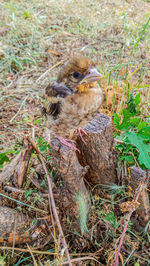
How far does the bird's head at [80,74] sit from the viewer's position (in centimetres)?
203

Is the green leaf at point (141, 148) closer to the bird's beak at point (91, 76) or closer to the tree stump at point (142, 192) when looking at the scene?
the tree stump at point (142, 192)

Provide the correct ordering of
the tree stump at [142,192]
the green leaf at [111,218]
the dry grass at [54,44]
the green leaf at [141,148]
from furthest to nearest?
1. the dry grass at [54,44]
2. the green leaf at [111,218]
3. the tree stump at [142,192]
4. the green leaf at [141,148]

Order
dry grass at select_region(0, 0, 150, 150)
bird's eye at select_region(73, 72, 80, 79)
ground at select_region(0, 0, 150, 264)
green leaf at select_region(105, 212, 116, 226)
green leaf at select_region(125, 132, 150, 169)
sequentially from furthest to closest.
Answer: dry grass at select_region(0, 0, 150, 150), ground at select_region(0, 0, 150, 264), green leaf at select_region(105, 212, 116, 226), bird's eye at select_region(73, 72, 80, 79), green leaf at select_region(125, 132, 150, 169)

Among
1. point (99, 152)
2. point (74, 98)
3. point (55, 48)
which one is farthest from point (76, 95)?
point (55, 48)

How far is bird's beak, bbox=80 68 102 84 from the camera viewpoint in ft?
6.60

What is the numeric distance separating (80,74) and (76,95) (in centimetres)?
19

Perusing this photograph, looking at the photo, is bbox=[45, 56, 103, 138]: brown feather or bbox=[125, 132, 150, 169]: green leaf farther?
bbox=[45, 56, 103, 138]: brown feather

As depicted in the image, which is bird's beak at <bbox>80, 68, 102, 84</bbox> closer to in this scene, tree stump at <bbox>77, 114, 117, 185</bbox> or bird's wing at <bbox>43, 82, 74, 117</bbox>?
bird's wing at <bbox>43, 82, 74, 117</bbox>

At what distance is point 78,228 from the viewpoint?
7.01 feet

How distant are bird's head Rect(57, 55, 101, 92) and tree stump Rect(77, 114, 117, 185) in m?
0.36

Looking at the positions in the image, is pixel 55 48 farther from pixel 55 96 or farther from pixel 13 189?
pixel 13 189

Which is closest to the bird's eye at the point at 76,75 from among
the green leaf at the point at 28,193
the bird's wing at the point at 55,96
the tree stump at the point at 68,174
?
the bird's wing at the point at 55,96

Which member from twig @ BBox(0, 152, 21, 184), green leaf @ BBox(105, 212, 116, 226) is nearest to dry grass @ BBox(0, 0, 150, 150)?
twig @ BBox(0, 152, 21, 184)

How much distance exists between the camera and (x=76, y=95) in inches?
83.7
